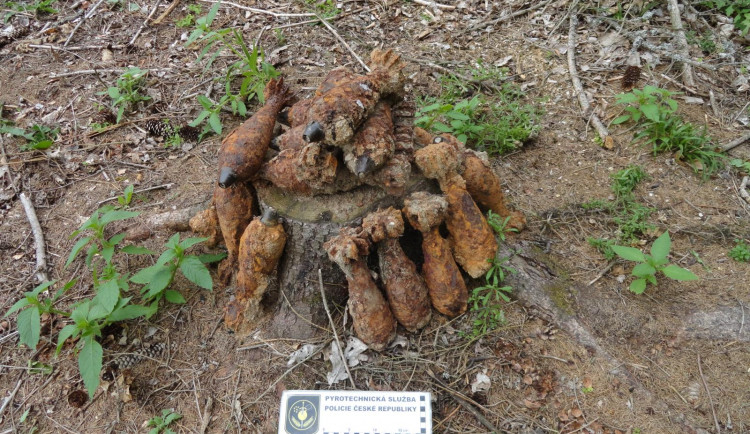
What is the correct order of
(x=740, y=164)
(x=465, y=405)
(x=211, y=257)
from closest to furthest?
1. (x=465, y=405)
2. (x=211, y=257)
3. (x=740, y=164)

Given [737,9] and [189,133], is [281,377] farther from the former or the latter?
[737,9]

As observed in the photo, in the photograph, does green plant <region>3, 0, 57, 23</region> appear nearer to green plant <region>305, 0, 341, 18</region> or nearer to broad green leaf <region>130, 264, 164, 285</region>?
green plant <region>305, 0, 341, 18</region>

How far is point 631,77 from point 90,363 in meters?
4.89

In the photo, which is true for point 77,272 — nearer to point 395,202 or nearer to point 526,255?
point 395,202

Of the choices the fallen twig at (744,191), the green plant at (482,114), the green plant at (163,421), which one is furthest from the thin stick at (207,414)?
the fallen twig at (744,191)

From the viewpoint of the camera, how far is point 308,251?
2910mm

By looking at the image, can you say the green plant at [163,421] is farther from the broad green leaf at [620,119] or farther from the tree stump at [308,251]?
the broad green leaf at [620,119]

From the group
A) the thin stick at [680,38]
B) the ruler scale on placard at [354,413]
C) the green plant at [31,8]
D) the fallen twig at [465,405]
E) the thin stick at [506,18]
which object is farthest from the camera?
the green plant at [31,8]

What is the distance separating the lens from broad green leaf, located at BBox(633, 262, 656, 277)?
283cm

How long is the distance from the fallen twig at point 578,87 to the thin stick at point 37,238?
15.3ft

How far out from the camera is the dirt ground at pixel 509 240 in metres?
2.69

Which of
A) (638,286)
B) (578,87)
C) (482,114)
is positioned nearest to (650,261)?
(638,286)

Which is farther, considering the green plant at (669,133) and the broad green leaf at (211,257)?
the green plant at (669,133)

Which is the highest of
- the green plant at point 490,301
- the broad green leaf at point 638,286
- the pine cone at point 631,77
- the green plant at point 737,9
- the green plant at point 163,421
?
the green plant at point 737,9
